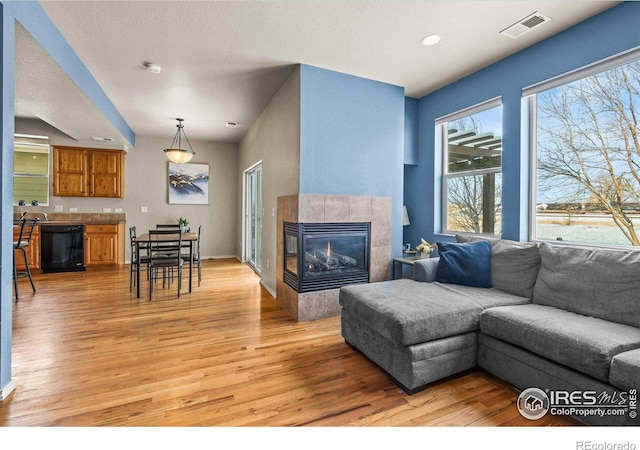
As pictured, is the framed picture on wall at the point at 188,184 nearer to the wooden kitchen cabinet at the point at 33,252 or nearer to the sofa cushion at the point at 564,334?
the wooden kitchen cabinet at the point at 33,252

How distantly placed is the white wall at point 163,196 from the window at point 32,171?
142 millimetres

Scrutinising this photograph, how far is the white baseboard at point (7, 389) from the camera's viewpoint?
5.97 feet

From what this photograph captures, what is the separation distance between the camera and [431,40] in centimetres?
283

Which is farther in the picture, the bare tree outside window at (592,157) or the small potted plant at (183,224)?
the small potted plant at (183,224)

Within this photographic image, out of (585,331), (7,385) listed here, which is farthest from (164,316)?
(585,331)

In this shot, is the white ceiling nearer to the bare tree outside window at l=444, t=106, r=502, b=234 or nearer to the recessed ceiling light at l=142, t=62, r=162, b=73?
the recessed ceiling light at l=142, t=62, r=162, b=73

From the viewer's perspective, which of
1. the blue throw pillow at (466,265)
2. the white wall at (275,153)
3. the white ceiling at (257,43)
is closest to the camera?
the white ceiling at (257,43)

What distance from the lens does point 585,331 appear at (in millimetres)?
1732

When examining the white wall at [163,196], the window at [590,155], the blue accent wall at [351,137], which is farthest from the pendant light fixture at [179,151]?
the window at [590,155]

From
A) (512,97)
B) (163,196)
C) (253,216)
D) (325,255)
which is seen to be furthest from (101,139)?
(512,97)

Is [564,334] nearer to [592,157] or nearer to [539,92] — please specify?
[592,157]

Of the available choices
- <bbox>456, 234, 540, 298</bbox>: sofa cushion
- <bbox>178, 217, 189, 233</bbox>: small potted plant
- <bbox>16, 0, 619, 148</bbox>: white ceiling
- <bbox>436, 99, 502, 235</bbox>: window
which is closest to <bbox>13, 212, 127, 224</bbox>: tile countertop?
<bbox>178, 217, 189, 233</bbox>: small potted plant

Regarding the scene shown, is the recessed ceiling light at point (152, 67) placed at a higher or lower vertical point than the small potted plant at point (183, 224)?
higher

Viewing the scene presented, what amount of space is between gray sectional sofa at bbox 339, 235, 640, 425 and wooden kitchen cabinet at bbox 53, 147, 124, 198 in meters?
5.78
